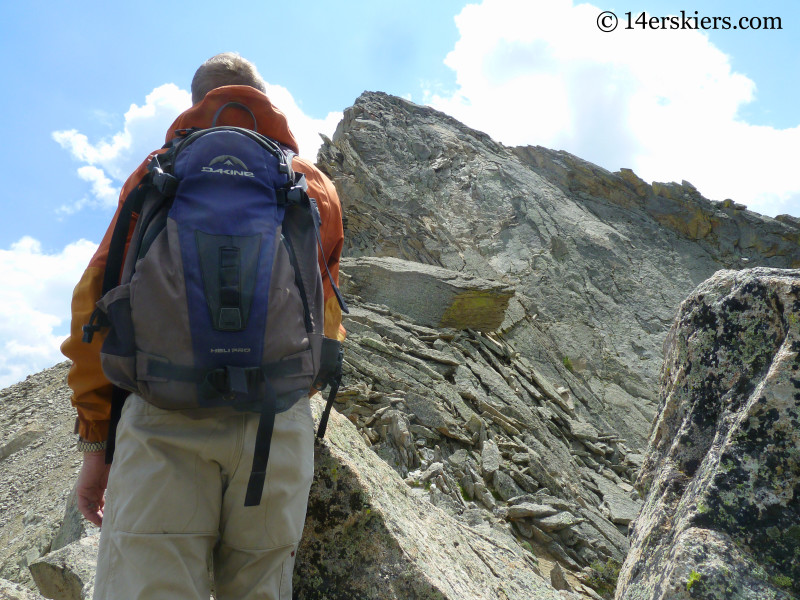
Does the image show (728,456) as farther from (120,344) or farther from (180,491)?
(120,344)

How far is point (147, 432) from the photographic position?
8.09 feet

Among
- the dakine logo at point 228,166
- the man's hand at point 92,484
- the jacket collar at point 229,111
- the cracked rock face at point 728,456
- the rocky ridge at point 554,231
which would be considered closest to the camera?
the cracked rock face at point 728,456

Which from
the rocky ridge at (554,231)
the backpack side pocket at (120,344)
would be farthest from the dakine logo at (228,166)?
the rocky ridge at (554,231)

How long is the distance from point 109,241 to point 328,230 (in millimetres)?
1107

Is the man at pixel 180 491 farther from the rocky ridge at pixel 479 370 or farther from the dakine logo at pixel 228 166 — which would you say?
the rocky ridge at pixel 479 370

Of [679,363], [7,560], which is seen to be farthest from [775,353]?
[7,560]

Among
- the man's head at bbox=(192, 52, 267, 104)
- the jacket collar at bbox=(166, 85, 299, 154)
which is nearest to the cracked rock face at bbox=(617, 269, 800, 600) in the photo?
the jacket collar at bbox=(166, 85, 299, 154)

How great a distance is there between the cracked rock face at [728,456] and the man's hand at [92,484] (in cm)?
253

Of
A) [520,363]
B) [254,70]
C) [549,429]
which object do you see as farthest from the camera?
[520,363]

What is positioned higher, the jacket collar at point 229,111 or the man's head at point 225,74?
the man's head at point 225,74

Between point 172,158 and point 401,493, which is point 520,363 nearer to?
point 401,493

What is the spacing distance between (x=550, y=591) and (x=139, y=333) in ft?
13.9

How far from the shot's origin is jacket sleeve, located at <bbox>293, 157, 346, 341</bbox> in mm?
3127

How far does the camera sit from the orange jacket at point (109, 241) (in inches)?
107
